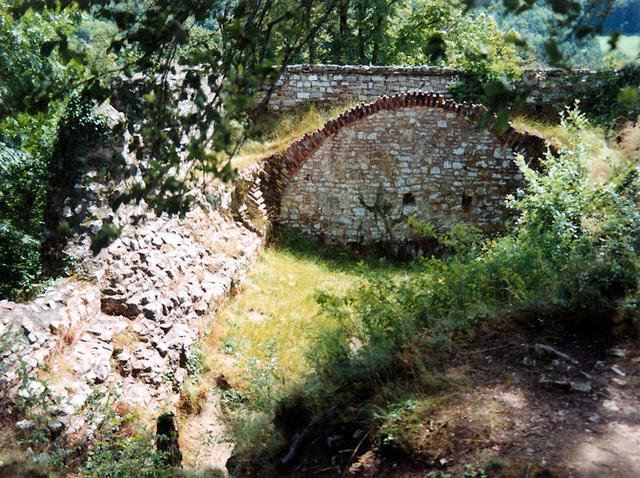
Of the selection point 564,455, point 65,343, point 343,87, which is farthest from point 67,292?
point 343,87

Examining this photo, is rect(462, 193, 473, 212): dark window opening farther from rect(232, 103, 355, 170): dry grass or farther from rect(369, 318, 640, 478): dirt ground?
rect(369, 318, 640, 478): dirt ground

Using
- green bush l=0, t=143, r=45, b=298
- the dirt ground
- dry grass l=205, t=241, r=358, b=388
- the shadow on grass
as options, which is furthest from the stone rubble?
the dirt ground

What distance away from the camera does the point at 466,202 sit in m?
12.3

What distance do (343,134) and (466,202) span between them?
2.67 meters

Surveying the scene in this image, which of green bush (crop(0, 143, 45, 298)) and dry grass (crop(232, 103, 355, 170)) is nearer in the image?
green bush (crop(0, 143, 45, 298))

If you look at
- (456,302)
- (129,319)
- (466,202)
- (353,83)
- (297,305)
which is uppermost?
(353,83)

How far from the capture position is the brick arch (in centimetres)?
1216

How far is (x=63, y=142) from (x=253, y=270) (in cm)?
361

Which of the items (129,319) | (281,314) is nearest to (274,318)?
(281,314)

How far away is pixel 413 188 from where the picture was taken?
1235 centimetres

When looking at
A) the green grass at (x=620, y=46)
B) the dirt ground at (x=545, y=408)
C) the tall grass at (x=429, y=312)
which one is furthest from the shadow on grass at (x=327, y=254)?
the green grass at (x=620, y=46)

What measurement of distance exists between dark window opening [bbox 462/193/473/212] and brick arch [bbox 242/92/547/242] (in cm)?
95

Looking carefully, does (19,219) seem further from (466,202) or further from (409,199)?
(466,202)

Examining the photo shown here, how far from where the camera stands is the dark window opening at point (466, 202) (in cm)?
1232
